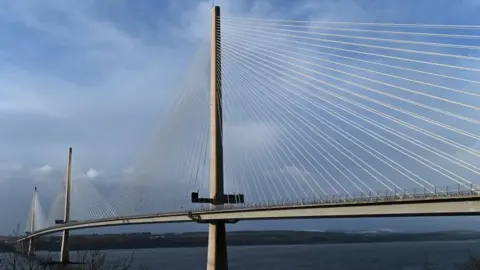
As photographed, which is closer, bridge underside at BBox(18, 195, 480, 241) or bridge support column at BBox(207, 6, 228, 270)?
bridge underside at BBox(18, 195, 480, 241)

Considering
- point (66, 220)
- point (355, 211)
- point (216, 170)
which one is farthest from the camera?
point (66, 220)

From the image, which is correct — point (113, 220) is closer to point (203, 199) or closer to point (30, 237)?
point (203, 199)

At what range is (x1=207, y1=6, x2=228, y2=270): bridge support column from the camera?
91.4 feet

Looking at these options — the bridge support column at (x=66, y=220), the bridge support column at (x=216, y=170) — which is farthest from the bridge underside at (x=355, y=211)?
the bridge support column at (x=66, y=220)

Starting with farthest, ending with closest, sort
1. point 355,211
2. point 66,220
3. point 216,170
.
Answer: point 66,220, point 216,170, point 355,211

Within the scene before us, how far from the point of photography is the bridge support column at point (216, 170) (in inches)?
1096

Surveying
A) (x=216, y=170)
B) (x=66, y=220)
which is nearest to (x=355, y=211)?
(x=216, y=170)

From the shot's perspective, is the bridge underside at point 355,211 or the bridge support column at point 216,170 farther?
the bridge support column at point 216,170

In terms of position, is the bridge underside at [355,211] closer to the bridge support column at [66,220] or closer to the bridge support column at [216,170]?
the bridge support column at [216,170]

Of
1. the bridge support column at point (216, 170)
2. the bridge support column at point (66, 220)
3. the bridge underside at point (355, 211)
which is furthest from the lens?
the bridge support column at point (66, 220)

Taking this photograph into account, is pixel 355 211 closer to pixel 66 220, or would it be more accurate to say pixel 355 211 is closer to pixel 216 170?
pixel 216 170

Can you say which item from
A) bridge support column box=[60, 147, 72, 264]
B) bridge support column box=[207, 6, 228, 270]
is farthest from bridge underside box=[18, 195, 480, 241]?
bridge support column box=[60, 147, 72, 264]

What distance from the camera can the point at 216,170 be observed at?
27875 mm

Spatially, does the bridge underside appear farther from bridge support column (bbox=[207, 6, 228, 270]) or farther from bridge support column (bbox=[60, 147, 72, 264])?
bridge support column (bbox=[60, 147, 72, 264])
